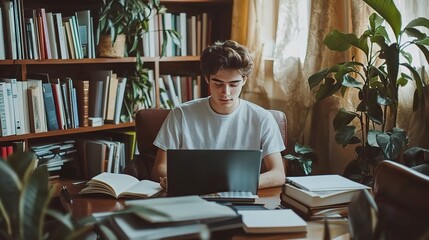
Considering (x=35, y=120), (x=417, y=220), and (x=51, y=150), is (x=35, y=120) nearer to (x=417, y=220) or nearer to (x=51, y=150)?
(x=51, y=150)

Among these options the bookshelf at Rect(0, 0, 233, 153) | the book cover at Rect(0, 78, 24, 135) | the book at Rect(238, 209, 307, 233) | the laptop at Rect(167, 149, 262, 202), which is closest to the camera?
the book at Rect(238, 209, 307, 233)

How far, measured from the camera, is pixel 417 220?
50.4 inches

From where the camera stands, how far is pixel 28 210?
3.33 ft

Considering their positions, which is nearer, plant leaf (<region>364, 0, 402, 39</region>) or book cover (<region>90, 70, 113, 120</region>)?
plant leaf (<region>364, 0, 402, 39</region>)

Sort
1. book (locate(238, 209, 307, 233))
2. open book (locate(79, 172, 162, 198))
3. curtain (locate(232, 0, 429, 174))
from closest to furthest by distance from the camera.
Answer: book (locate(238, 209, 307, 233)) < open book (locate(79, 172, 162, 198)) < curtain (locate(232, 0, 429, 174))

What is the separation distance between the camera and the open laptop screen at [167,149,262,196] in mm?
1557

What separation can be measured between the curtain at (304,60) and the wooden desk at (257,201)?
980 mm

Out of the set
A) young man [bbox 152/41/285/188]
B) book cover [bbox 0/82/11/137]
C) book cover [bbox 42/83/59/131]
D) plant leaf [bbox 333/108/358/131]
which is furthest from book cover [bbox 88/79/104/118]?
plant leaf [bbox 333/108/358/131]

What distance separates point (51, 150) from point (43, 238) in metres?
1.95

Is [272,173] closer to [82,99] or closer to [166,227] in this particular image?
[166,227]

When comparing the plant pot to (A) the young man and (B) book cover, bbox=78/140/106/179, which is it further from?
(A) the young man

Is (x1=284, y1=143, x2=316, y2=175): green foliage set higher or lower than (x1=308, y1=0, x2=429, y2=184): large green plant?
lower

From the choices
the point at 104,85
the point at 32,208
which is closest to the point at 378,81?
the point at 104,85

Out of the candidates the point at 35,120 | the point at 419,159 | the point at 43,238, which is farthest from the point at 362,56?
the point at 43,238
